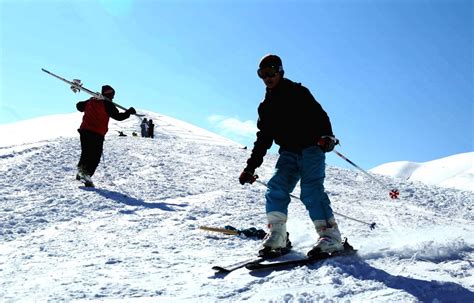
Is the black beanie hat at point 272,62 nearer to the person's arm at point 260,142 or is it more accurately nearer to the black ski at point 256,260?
the person's arm at point 260,142

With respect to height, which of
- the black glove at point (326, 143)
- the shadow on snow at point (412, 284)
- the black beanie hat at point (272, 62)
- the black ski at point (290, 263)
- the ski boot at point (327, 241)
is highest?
the black beanie hat at point (272, 62)

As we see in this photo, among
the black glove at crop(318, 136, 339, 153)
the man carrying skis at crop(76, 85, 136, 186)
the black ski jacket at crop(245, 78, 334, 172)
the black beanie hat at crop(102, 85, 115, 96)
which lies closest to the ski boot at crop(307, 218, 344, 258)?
the black glove at crop(318, 136, 339, 153)

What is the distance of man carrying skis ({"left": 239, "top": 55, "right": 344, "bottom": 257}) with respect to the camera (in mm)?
4297

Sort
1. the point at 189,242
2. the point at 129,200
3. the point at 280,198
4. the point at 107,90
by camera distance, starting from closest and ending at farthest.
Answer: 1. the point at 280,198
2. the point at 189,242
3. the point at 129,200
4. the point at 107,90

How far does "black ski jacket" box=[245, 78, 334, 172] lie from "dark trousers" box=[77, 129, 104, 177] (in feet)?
18.8

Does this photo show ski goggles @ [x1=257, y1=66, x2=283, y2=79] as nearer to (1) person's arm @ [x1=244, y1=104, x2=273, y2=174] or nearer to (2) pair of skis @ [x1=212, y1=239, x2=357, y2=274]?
(1) person's arm @ [x1=244, y1=104, x2=273, y2=174]

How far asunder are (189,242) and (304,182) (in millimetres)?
1606

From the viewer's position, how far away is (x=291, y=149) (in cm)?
464

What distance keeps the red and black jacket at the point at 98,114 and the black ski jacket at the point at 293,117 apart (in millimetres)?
5669

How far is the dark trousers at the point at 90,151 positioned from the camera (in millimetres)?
9656

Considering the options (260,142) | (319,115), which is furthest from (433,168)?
(319,115)

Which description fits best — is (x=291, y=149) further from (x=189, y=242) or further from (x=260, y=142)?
(x=189, y=242)

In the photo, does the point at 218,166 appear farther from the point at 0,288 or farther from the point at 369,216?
the point at 0,288

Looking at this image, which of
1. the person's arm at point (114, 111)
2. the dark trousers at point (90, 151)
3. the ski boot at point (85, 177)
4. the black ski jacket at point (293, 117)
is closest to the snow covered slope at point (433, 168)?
the person's arm at point (114, 111)
